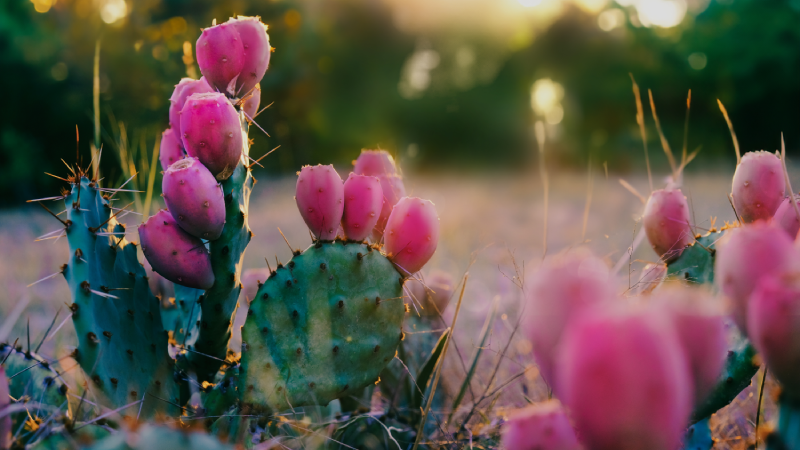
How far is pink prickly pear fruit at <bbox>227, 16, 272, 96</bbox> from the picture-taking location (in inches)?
31.4

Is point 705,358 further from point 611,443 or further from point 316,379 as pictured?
point 316,379

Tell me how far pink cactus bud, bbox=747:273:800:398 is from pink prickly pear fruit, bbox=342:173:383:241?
53cm

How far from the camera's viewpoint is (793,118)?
27.5ft

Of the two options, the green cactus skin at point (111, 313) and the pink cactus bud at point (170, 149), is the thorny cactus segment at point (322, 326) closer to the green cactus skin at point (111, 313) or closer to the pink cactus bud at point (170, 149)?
the green cactus skin at point (111, 313)

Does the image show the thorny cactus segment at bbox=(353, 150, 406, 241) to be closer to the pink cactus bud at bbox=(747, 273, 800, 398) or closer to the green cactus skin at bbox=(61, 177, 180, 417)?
the green cactus skin at bbox=(61, 177, 180, 417)

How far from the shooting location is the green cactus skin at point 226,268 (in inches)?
32.2

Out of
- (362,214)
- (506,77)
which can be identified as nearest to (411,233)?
(362,214)

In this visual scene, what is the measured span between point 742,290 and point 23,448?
65 cm

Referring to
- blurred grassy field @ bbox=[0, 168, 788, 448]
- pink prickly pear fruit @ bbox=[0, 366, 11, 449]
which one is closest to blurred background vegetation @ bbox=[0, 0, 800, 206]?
blurred grassy field @ bbox=[0, 168, 788, 448]

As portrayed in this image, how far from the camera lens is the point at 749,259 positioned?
1.32 ft

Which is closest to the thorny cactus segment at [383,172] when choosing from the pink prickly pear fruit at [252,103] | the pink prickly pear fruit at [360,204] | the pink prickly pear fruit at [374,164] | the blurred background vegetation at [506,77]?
the pink prickly pear fruit at [374,164]

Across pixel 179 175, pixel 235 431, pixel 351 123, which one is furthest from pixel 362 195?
pixel 351 123

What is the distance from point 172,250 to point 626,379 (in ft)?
2.09

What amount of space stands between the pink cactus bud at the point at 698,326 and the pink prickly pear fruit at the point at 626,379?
0.04m
